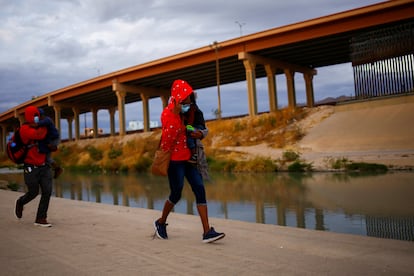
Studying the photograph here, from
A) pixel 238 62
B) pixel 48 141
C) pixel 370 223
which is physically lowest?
pixel 370 223

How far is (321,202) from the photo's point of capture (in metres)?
10.5

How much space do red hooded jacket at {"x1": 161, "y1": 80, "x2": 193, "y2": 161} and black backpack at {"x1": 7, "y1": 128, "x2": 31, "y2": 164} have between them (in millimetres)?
2604

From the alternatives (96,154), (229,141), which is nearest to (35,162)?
(229,141)

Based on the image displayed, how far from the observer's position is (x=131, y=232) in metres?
6.16

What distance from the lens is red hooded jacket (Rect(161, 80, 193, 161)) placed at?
5.35 metres

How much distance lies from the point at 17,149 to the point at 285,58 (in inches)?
1309

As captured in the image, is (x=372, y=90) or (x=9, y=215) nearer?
(x=9, y=215)

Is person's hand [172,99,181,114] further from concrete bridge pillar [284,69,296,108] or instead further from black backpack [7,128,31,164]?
concrete bridge pillar [284,69,296,108]

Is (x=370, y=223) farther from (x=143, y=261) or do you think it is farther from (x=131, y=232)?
(x=143, y=261)

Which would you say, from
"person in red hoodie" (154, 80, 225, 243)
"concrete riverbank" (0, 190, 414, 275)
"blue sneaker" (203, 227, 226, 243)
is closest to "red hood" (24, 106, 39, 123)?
"concrete riverbank" (0, 190, 414, 275)

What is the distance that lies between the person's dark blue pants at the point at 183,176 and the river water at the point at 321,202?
1.93 m

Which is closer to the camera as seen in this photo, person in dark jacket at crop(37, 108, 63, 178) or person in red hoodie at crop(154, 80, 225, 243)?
person in red hoodie at crop(154, 80, 225, 243)

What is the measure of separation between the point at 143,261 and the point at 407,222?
4.98 m

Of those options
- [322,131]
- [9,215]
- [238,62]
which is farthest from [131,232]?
[238,62]
